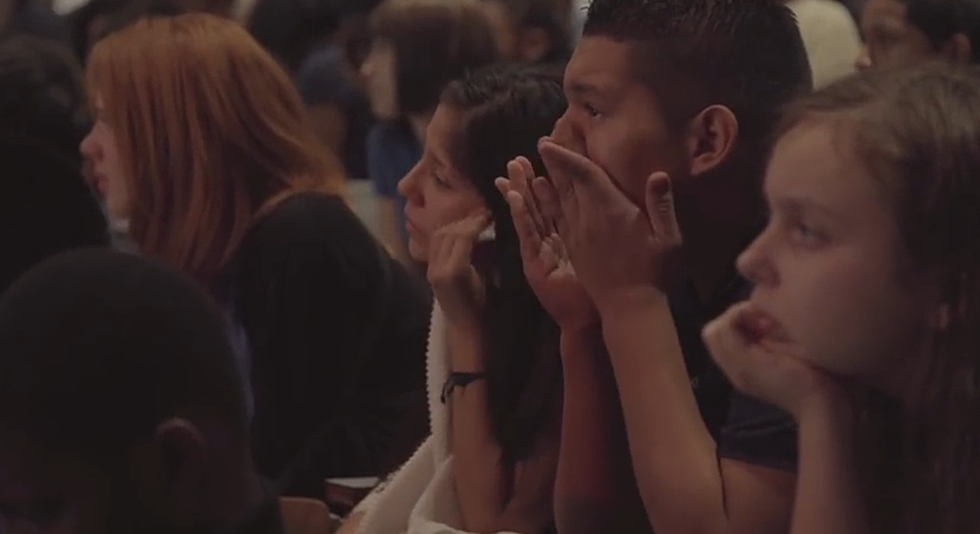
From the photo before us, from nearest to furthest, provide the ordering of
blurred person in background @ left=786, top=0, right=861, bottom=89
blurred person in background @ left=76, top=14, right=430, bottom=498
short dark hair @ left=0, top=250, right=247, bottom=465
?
short dark hair @ left=0, top=250, right=247, bottom=465, blurred person in background @ left=76, top=14, right=430, bottom=498, blurred person in background @ left=786, top=0, right=861, bottom=89

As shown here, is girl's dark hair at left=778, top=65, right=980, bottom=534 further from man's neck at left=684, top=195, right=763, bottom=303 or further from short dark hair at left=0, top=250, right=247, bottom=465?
→ short dark hair at left=0, top=250, right=247, bottom=465

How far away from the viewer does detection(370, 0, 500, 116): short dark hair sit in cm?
360

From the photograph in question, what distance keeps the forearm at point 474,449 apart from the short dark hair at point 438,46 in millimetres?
1615

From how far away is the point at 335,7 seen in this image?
525 cm

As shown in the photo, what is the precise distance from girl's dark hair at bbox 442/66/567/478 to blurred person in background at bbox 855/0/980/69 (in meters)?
1.31

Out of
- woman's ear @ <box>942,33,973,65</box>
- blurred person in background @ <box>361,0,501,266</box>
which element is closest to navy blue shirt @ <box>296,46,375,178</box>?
blurred person in background @ <box>361,0,501,266</box>

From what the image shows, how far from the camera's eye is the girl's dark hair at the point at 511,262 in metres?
1.95

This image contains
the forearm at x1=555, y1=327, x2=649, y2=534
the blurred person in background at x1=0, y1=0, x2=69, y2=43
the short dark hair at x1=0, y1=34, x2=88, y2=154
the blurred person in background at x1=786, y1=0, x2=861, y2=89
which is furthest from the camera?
the blurred person in background at x1=0, y1=0, x2=69, y2=43

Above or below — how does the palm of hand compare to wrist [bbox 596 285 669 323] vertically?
below

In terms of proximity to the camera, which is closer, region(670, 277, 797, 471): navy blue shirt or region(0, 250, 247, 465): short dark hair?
region(0, 250, 247, 465): short dark hair

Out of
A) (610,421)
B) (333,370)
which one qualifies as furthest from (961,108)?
(333,370)

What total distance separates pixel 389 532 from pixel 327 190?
704mm

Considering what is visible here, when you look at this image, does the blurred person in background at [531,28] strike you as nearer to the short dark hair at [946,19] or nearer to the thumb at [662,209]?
the short dark hair at [946,19]

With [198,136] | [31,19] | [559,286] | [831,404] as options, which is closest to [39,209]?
[198,136]
